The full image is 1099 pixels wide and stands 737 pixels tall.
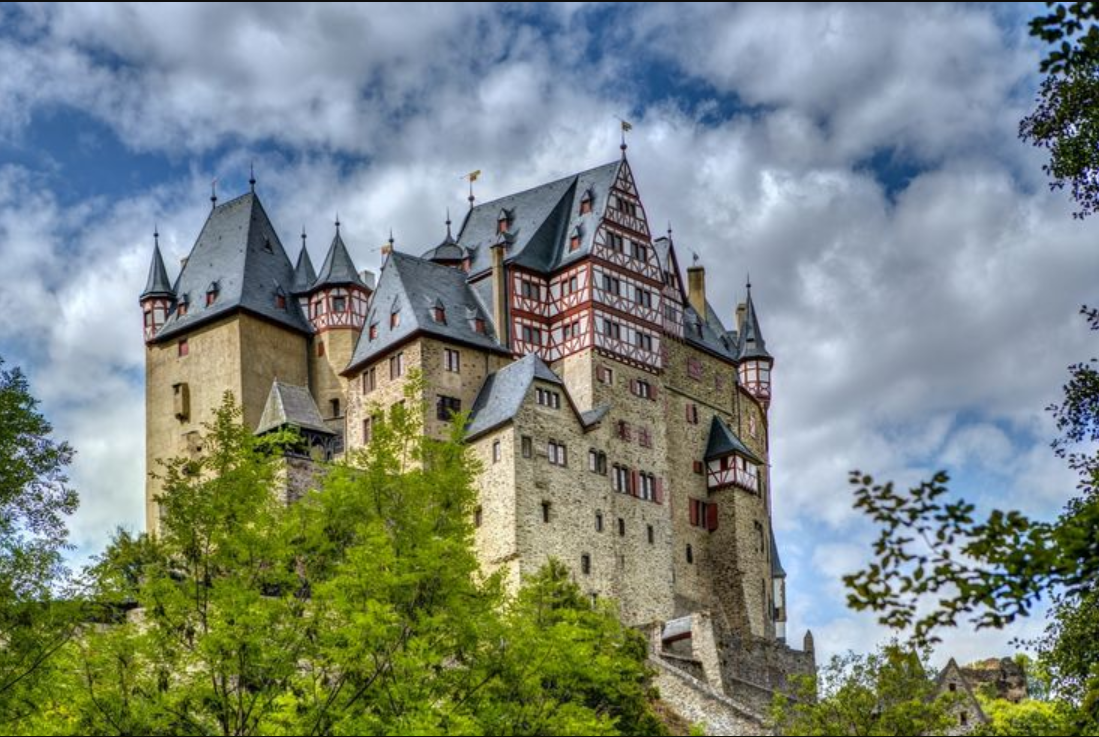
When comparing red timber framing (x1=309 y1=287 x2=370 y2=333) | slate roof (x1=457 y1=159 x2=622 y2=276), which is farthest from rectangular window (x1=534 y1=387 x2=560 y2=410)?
red timber framing (x1=309 y1=287 x2=370 y2=333)

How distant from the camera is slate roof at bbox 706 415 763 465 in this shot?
70.7 m

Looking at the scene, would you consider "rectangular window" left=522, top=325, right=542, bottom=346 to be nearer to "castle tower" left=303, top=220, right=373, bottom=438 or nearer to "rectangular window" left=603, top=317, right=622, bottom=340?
"rectangular window" left=603, top=317, right=622, bottom=340

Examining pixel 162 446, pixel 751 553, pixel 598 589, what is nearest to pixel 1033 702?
pixel 751 553

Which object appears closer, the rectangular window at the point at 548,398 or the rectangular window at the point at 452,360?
the rectangular window at the point at 548,398

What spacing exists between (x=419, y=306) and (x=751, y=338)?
1923cm

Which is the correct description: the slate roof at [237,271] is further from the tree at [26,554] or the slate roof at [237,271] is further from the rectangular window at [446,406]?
the tree at [26,554]

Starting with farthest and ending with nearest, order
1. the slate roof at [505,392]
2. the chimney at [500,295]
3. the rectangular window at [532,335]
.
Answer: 1. the rectangular window at [532,335]
2. the chimney at [500,295]
3. the slate roof at [505,392]

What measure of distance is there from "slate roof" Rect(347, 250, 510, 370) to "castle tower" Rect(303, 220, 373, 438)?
2.19 metres

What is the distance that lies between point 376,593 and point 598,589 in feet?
88.3

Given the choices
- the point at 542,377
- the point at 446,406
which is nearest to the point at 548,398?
the point at 542,377

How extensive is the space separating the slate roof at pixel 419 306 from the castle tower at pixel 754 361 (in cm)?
1512

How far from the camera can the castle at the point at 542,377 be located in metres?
61.7

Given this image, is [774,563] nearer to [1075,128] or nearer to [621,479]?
[621,479]

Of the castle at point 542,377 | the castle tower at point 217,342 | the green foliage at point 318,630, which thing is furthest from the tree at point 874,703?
the castle tower at point 217,342
